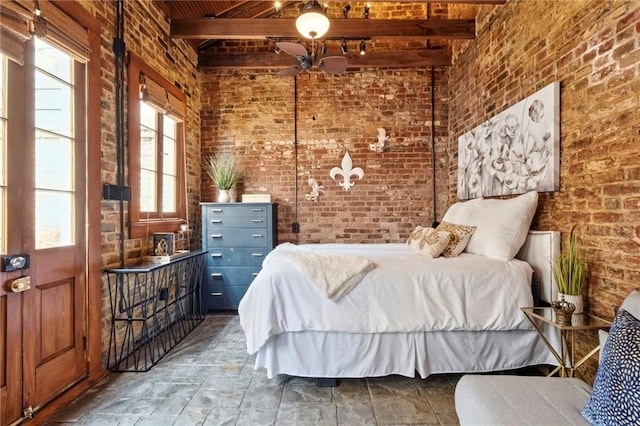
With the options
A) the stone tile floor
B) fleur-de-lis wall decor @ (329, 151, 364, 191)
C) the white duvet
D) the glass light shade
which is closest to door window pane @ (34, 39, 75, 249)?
the stone tile floor

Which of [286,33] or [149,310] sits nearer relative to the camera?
[149,310]

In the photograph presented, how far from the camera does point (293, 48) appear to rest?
251 cm

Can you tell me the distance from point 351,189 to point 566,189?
250 cm

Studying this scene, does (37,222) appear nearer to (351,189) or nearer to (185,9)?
(185,9)

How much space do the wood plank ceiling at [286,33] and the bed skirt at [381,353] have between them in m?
2.64

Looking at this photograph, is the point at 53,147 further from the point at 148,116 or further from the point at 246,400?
the point at 246,400

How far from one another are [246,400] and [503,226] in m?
2.20

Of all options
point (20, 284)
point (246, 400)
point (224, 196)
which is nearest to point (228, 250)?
point (224, 196)

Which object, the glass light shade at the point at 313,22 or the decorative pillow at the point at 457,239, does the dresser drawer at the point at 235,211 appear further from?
the decorative pillow at the point at 457,239

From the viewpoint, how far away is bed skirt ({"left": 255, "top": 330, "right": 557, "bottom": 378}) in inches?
83.6

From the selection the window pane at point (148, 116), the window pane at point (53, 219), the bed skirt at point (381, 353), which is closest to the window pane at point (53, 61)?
the window pane at point (53, 219)

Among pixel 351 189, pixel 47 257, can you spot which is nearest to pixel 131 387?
pixel 47 257

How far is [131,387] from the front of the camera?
2.15 m

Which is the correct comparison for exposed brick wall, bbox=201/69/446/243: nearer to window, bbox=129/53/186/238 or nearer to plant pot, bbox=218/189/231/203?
plant pot, bbox=218/189/231/203
